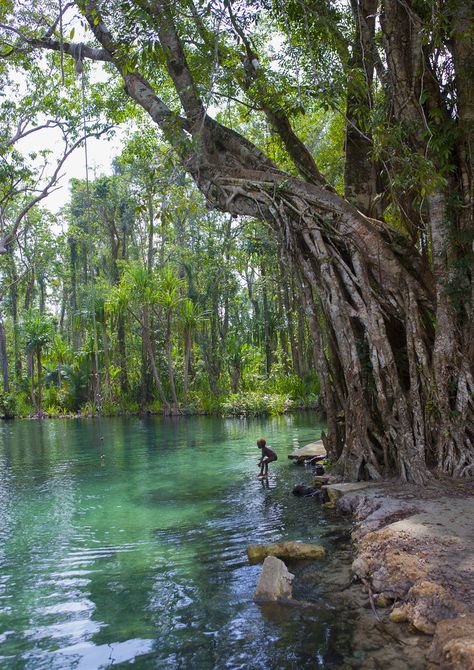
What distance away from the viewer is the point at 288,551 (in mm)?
5391

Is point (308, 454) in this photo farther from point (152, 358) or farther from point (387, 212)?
point (152, 358)

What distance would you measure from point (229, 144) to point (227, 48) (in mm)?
2315

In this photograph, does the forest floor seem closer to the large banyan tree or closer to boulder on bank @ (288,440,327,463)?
the large banyan tree

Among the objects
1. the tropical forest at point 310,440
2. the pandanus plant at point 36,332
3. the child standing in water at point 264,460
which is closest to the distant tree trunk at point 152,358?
the pandanus plant at point 36,332

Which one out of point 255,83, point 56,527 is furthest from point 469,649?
point 255,83

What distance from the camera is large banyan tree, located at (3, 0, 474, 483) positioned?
23.1ft

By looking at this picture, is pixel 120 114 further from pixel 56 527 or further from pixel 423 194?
pixel 56 527

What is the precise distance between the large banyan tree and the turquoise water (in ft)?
5.42

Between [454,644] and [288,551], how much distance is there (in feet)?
7.63

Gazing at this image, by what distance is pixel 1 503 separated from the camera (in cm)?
896

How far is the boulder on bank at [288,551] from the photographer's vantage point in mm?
5371

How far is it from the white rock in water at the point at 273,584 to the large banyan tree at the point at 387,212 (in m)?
2.87

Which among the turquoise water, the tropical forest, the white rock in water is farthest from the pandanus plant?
the white rock in water

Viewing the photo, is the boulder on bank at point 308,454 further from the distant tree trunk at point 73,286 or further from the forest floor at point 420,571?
the distant tree trunk at point 73,286
